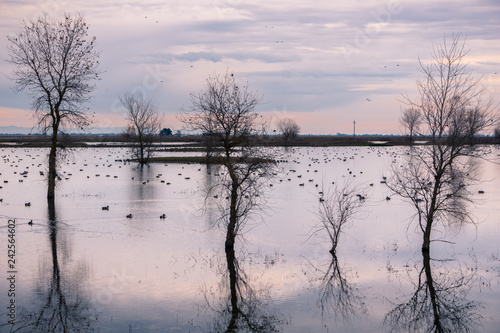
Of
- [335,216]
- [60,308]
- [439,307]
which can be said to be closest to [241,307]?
A: [60,308]

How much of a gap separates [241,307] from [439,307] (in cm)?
664

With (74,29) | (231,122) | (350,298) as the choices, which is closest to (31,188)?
(74,29)

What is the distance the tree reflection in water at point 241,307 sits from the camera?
15.6 meters

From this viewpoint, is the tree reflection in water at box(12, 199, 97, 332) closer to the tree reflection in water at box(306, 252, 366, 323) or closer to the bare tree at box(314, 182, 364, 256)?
the tree reflection in water at box(306, 252, 366, 323)

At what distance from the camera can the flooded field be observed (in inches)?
631

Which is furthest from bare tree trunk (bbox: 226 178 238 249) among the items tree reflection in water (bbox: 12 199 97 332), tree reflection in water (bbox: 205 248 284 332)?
tree reflection in water (bbox: 12 199 97 332)

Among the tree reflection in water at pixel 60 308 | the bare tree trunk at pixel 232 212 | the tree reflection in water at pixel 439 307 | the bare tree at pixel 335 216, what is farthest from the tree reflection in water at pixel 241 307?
the bare tree at pixel 335 216

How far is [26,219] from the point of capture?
30.3 m

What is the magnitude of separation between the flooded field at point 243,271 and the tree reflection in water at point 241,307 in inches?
2.4

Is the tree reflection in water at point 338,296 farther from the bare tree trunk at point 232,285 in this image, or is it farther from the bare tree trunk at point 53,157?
the bare tree trunk at point 53,157

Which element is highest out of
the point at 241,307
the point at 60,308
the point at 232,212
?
the point at 232,212

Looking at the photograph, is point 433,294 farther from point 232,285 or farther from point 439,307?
point 232,285

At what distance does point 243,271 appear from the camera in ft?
69.0

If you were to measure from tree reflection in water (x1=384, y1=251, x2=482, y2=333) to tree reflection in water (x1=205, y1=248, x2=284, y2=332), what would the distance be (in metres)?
3.68
